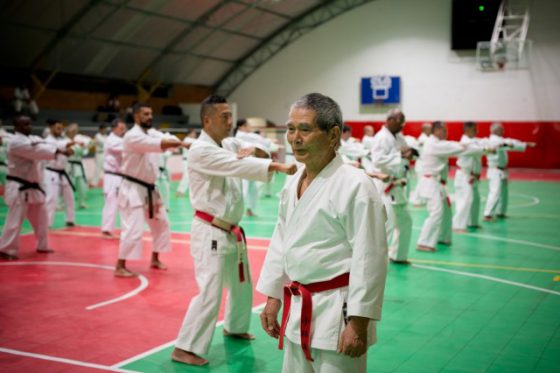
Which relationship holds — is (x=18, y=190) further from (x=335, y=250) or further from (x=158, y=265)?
(x=335, y=250)

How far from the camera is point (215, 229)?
540cm

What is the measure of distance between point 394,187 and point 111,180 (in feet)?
19.0

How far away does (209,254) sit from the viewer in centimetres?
533

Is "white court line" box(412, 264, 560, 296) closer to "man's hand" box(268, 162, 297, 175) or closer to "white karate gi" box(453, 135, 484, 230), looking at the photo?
"white karate gi" box(453, 135, 484, 230)

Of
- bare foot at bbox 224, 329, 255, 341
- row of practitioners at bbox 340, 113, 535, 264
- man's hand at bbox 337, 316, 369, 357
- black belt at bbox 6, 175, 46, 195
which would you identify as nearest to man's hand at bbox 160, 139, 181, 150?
bare foot at bbox 224, 329, 255, 341

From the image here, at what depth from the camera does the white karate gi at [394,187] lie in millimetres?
8977

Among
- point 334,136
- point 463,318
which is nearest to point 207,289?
point 334,136

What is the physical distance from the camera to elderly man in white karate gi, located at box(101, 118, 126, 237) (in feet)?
37.3

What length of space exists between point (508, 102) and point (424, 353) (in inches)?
974

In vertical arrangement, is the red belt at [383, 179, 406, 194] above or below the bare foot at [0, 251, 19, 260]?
above

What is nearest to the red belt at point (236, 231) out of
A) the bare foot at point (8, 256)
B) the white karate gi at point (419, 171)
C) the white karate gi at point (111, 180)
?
the bare foot at point (8, 256)

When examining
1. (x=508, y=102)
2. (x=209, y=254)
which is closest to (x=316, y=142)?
(x=209, y=254)

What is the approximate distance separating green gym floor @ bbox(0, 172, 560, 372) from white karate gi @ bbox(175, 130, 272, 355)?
32cm

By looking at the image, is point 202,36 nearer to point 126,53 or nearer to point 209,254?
point 126,53
